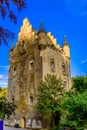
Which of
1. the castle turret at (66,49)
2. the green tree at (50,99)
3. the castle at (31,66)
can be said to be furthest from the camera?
the castle turret at (66,49)

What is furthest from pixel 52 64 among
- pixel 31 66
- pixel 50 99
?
pixel 50 99

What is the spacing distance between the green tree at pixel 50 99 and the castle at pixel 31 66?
1.98m

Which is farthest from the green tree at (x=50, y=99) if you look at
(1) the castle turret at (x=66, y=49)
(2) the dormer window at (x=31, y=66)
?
(1) the castle turret at (x=66, y=49)

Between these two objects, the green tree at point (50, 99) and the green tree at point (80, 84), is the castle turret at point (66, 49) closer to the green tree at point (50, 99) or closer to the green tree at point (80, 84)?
the green tree at point (50, 99)

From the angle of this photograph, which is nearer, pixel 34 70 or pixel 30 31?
pixel 34 70

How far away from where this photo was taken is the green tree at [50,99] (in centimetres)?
3143

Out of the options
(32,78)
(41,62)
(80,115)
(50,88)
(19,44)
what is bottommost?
(80,115)

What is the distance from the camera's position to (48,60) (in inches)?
1512

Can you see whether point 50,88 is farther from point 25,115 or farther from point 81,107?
point 81,107

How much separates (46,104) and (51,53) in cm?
1099

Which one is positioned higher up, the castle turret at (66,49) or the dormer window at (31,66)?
the castle turret at (66,49)

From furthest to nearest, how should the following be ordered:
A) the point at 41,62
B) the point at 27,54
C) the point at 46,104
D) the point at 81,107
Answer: the point at 27,54 < the point at 41,62 < the point at 46,104 < the point at 81,107

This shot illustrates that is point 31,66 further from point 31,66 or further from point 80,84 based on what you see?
point 80,84

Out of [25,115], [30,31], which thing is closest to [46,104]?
[25,115]
